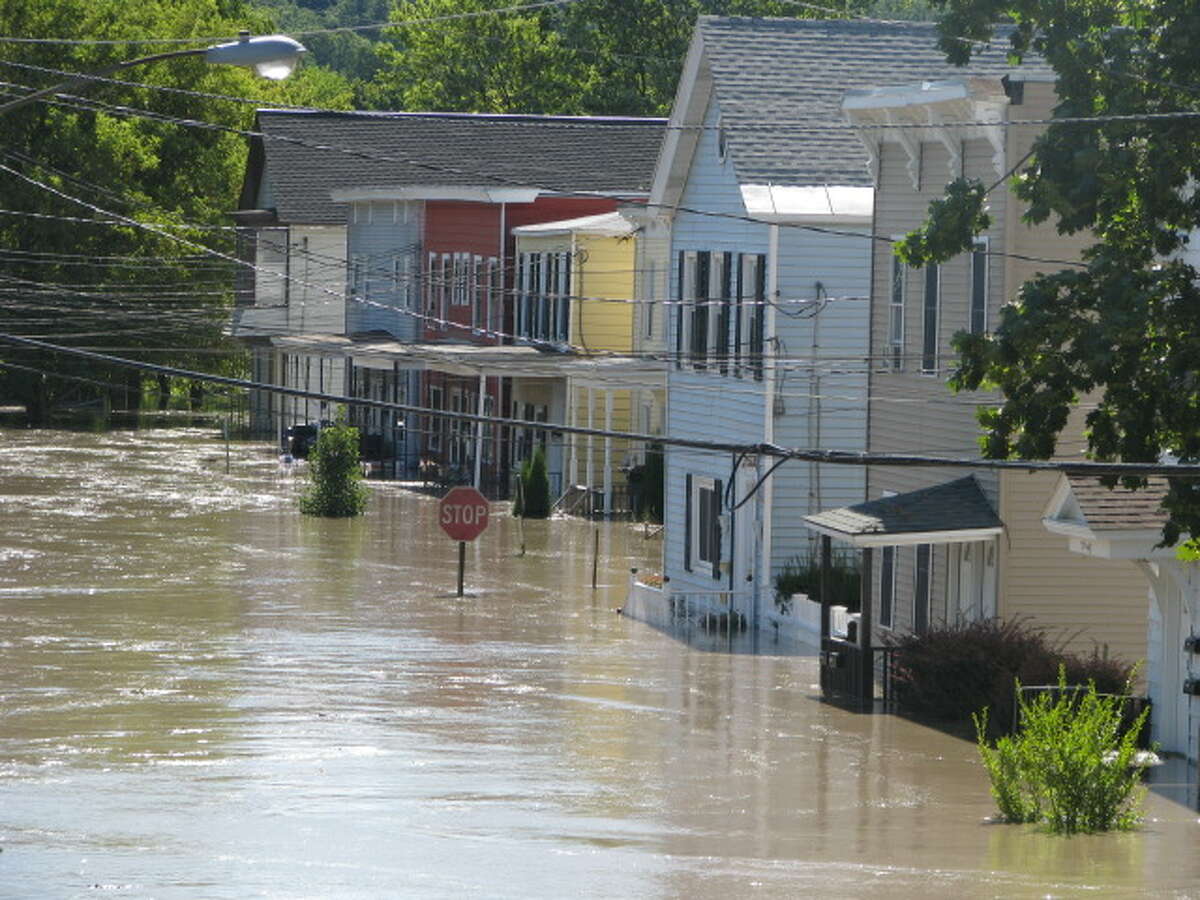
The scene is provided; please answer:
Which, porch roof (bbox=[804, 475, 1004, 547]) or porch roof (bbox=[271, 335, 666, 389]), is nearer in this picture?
porch roof (bbox=[804, 475, 1004, 547])

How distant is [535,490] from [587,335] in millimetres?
3964

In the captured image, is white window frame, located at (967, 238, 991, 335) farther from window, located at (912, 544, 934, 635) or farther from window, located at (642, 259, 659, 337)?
window, located at (642, 259, 659, 337)

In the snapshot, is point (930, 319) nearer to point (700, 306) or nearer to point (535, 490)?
point (700, 306)

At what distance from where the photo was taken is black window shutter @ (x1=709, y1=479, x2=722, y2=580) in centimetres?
3870

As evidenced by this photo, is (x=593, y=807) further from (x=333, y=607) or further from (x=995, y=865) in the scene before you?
(x=333, y=607)

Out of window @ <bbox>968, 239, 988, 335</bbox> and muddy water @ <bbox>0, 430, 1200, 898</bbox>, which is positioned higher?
window @ <bbox>968, 239, 988, 335</bbox>

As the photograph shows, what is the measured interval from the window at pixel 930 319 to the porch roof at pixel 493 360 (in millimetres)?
14471

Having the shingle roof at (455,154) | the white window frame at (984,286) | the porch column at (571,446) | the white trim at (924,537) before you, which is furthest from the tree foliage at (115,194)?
the white trim at (924,537)

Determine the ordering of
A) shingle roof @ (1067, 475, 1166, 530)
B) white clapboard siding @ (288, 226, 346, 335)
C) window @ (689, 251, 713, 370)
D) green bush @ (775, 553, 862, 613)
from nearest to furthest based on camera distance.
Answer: shingle roof @ (1067, 475, 1166, 530) < green bush @ (775, 553, 862, 613) < window @ (689, 251, 713, 370) < white clapboard siding @ (288, 226, 346, 335)

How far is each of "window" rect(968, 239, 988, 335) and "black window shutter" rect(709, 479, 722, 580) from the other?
9.29 meters

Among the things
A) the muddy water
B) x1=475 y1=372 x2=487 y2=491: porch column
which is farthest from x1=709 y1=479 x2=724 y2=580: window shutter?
x1=475 y1=372 x2=487 y2=491: porch column

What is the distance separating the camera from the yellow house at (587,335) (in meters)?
53.1

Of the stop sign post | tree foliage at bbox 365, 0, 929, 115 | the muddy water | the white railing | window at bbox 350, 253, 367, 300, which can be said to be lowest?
the muddy water

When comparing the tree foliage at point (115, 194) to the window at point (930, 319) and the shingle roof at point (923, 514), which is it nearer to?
the window at point (930, 319)
